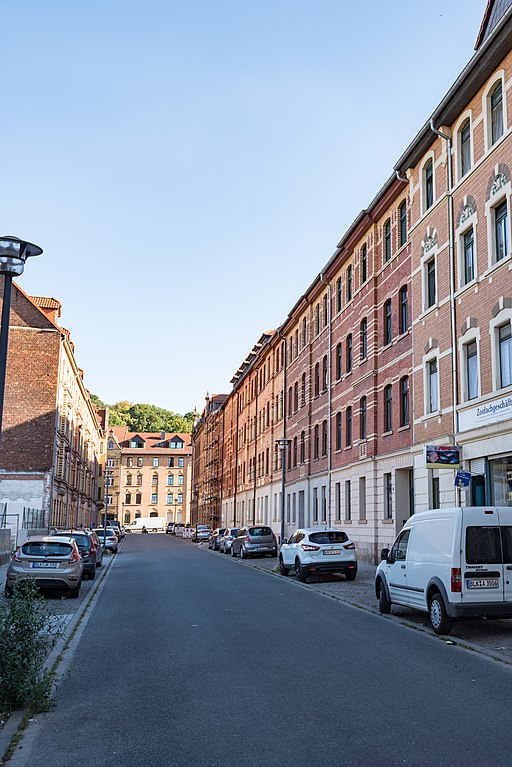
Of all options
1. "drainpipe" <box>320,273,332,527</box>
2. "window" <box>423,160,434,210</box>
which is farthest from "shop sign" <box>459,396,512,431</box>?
"drainpipe" <box>320,273,332,527</box>

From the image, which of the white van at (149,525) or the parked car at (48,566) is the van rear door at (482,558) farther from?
the white van at (149,525)

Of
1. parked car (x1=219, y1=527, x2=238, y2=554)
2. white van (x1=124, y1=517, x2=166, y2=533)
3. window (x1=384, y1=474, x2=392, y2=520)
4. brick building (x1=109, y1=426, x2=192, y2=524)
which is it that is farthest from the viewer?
brick building (x1=109, y1=426, x2=192, y2=524)

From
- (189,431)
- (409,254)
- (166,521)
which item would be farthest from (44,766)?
(189,431)

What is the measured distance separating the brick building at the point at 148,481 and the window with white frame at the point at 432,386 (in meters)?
102

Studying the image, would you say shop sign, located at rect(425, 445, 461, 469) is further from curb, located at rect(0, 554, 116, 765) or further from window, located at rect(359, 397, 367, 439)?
window, located at rect(359, 397, 367, 439)

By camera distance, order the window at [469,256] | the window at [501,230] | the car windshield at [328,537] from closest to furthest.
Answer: the window at [501,230] → the window at [469,256] → the car windshield at [328,537]

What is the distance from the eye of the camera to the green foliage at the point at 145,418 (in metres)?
142

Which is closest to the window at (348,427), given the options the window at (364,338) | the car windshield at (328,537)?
the window at (364,338)

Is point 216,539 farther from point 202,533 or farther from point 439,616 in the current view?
point 439,616

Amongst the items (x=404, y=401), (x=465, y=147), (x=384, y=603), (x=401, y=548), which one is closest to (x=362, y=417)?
(x=404, y=401)

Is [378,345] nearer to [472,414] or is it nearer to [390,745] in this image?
[472,414]

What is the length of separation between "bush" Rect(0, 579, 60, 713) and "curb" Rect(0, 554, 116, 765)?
0.48ft

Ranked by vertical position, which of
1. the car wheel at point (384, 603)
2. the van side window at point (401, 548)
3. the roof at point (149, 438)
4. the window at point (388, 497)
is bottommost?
the car wheel at point (384, 603)

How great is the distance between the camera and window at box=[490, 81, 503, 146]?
21600 mm
